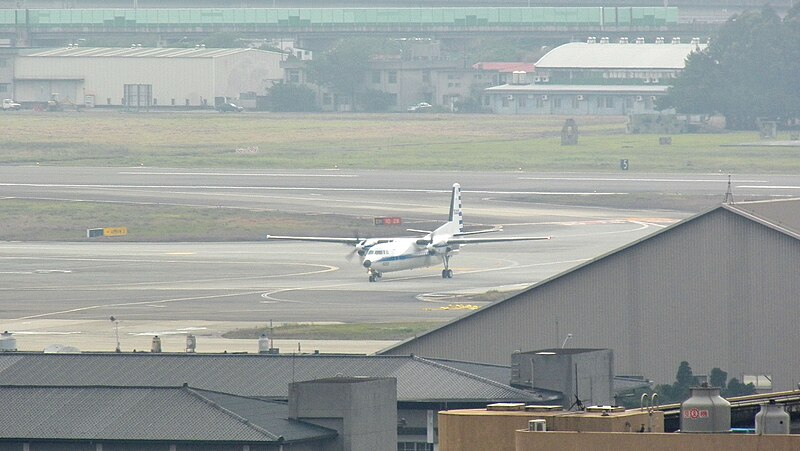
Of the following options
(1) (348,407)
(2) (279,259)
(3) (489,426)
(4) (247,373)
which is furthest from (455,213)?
(3) (489,426)

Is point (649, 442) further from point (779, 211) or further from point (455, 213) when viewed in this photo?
point (455, 213)

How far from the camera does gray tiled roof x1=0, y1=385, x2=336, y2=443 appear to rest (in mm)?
40406

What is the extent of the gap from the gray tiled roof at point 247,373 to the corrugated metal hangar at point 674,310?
1255 centimetres

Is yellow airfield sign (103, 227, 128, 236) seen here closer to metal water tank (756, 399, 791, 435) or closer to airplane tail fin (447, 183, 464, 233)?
airplane tail fin (447, 183, 464, 233)

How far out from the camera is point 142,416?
41.3 metres

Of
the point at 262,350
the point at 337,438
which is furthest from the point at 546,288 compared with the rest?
the point at 337,438

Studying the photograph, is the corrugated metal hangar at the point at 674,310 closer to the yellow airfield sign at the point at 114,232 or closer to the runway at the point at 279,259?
the runway at the point at 279,259

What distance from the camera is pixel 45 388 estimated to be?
143 ft

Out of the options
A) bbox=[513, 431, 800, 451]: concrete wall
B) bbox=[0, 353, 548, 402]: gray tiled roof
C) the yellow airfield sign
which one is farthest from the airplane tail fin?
bbox=[513, 431, 800, 451]: concrete wall

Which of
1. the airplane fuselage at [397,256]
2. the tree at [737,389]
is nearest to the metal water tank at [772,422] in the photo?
the tree at [737,389]

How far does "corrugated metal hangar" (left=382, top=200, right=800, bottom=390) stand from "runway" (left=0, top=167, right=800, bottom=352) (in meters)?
15.6

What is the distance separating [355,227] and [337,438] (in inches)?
4160

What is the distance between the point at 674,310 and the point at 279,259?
68839 millimetres

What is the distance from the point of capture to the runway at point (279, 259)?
3738 inches
